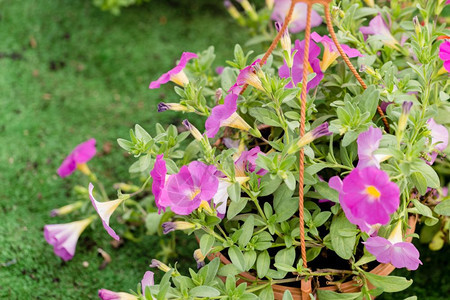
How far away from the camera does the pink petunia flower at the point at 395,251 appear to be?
113 centimetres

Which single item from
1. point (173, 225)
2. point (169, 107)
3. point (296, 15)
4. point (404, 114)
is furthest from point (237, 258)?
point (296, 15)

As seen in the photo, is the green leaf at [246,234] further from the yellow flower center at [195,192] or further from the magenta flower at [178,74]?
the magenta flower at [178,74]

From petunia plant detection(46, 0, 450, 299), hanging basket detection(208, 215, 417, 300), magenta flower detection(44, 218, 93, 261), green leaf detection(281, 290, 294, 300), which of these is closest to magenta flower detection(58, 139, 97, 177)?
magenta flower detection(44, 218, 93, 261)

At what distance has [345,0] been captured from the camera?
1493mm

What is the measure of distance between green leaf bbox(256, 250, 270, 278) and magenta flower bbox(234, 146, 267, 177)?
7.6 inches

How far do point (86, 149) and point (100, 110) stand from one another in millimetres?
556

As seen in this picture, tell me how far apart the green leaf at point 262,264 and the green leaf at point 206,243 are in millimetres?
119

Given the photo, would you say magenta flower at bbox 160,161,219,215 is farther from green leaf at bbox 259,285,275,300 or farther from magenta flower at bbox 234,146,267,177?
green leaf at bbox 259,285,275,300

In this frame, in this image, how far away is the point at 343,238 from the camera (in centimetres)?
125

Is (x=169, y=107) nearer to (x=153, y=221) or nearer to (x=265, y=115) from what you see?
(x=265, y=115)

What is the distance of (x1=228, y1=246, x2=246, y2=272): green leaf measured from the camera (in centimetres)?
122

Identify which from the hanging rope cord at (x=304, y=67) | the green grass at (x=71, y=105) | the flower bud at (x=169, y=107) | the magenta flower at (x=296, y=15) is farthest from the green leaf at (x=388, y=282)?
the magenta flower at (x=296, y=15)

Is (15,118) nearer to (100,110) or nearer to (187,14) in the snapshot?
(100,110)

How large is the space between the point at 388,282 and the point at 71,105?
155 centimetres
